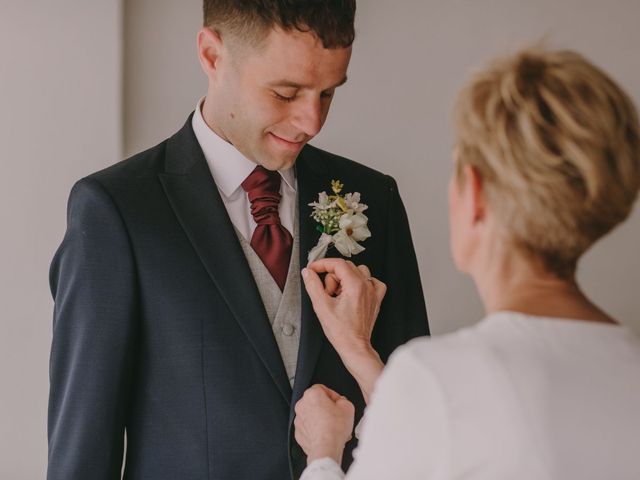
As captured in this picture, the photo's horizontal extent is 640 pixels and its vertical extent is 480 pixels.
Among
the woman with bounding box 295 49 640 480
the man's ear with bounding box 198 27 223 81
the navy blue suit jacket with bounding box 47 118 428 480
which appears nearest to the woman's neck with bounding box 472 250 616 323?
the woman with bounding box 295 49 640 480

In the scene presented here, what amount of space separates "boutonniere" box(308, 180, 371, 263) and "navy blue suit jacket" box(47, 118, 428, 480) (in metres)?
0.13

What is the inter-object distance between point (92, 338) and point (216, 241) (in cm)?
30

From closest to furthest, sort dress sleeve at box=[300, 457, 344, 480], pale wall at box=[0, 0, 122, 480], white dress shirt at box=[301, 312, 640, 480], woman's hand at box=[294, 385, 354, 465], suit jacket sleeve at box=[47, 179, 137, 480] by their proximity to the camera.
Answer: white dress shirt at box=[301, 312, 640, 480] < dress sleeve at box=[300, 457, 344, 480] < woman's hand at box=[294, 385, 354, 465] < suit jacket sleeve at box=[47, 179, 137, 480] < pale wall at box=[0, 0, 122, 480]

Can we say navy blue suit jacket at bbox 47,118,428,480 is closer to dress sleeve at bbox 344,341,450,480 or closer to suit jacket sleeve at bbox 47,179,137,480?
suit jacket sleeve at bbox 47,179,137,480

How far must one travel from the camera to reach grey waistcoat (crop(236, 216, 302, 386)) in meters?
1.91

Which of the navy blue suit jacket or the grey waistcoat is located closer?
the navy blue suit jacket

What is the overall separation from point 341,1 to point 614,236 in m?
1.69

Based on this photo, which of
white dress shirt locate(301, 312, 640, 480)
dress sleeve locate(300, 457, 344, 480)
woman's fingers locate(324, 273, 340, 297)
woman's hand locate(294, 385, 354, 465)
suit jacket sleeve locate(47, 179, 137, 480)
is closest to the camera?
white dress shirt locate(301, 312, 640, 480)

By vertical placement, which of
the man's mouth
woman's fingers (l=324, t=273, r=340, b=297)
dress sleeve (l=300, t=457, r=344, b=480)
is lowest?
dress sleeve (l=300, t=457, r=344, b=480)

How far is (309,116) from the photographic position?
1906mm

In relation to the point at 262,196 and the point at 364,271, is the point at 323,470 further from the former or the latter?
the point at 262,196

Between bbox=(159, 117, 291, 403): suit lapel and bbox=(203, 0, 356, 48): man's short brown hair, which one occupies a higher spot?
bbox=(203, 0, 356, 48): man's short brown hair

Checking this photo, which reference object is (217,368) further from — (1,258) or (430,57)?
(430,57)

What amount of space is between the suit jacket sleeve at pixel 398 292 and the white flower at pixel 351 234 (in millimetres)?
135
